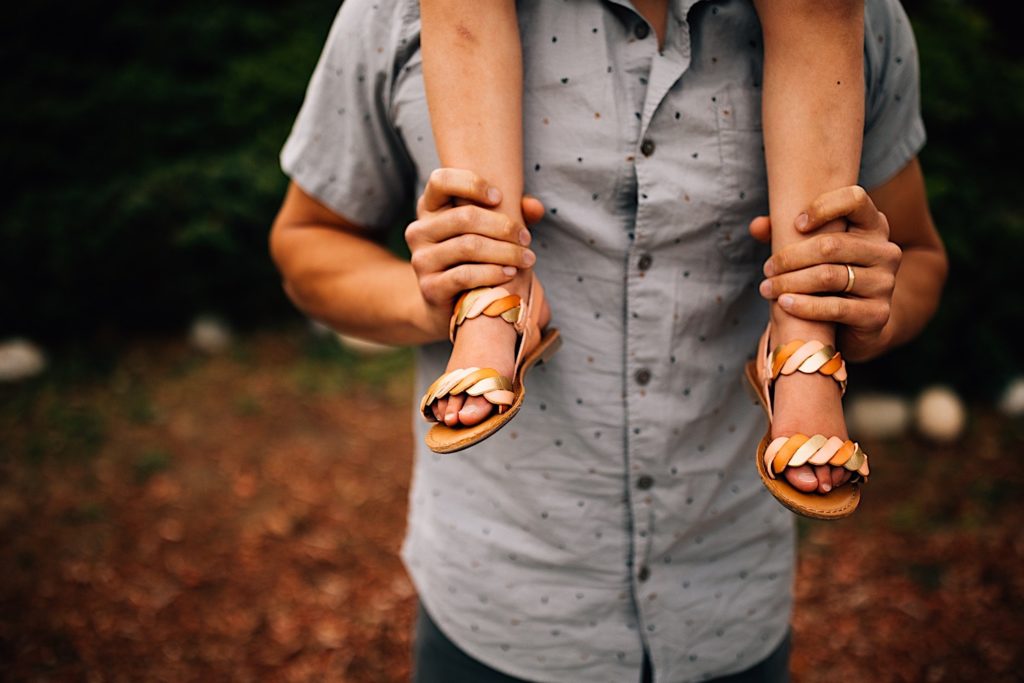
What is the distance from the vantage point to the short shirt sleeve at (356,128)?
1229mm

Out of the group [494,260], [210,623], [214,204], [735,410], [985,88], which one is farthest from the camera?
[214,204]

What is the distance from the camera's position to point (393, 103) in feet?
4.11

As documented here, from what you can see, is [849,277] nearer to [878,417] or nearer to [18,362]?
[878,417]

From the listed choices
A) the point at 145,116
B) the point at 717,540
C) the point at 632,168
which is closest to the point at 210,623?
the point at 717,540

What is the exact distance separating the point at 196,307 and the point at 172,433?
3.95 feet

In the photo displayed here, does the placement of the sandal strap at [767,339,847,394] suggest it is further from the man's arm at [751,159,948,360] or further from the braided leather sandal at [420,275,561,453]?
the braided leather sandal at [420,275,561,453]

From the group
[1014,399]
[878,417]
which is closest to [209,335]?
[878,417]

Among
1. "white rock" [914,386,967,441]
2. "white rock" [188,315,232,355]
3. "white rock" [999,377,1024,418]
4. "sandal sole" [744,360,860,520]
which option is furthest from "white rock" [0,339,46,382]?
"white rock" [999,377,1024,418]

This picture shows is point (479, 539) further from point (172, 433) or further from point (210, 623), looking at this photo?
point (172, 433)

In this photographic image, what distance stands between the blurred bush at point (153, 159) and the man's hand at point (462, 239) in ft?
12.2

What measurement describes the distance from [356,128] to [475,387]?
1.74 feet

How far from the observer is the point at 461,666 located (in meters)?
1.40

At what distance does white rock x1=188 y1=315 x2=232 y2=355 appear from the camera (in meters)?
5.05

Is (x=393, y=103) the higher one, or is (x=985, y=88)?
(x=393, y=103)
